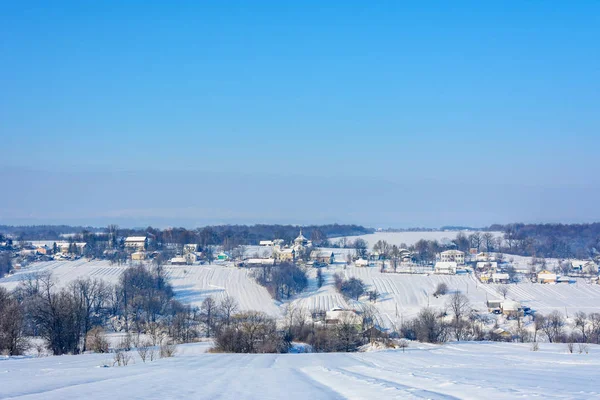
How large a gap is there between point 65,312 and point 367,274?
35676mm

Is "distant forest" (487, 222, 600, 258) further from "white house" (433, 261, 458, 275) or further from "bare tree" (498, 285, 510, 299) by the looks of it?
"bare tree" (498, 285, 510, 299)

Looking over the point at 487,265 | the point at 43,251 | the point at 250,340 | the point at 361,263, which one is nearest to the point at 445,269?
the point at 487,265

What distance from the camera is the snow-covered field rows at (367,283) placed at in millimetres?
41594

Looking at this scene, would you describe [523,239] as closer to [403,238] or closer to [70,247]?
[403,238]

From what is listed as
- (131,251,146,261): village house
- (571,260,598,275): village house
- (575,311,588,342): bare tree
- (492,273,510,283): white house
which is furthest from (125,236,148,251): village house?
(575,311,588,342): bare tree

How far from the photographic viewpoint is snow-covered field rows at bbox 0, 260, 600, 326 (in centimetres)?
4159

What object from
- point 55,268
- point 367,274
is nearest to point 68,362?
point 367,274

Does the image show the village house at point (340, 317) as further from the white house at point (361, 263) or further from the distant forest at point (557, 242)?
the distant forest at point (557, 242)

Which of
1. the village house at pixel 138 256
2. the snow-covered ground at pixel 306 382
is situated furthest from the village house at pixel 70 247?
the snow-covered ground at pixel 306 382

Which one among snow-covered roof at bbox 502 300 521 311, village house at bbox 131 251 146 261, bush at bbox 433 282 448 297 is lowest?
snow-covered roof at bbox 502 300 521 311

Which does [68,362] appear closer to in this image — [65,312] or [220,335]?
[220,335]

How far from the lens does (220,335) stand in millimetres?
22812

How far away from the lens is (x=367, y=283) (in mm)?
50062

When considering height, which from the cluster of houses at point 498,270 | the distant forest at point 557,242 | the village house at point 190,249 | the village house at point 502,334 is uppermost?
the distant forest at point 557,242
